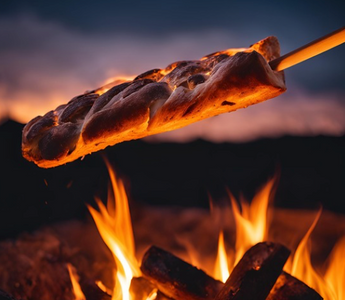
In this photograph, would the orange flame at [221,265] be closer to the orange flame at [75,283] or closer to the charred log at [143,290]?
the charred log at [143,290]

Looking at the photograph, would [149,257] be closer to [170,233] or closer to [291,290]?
[170,233]

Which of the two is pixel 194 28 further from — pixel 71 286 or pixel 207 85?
pixel 71 286

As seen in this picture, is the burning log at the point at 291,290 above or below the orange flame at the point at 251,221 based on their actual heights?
below

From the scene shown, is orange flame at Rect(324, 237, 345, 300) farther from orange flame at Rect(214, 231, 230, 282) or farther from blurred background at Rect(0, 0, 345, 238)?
orange flame at Rect(214, 231, 230, 282)

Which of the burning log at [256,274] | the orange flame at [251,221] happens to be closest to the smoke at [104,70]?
the orange flame at [251,221]

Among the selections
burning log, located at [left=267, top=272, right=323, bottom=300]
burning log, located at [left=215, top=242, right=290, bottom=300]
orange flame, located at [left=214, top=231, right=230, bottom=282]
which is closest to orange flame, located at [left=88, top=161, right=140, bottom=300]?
orange flame, located at [left=214, top=231, right=230, bottom=282]

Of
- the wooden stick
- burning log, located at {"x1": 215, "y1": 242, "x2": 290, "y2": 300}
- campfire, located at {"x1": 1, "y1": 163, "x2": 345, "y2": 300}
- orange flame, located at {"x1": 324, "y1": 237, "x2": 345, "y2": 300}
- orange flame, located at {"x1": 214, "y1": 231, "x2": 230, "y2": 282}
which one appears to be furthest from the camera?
orange flame, located at {"x1": 214, "y1": 231, "x2": 230, "y2": 282}
